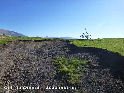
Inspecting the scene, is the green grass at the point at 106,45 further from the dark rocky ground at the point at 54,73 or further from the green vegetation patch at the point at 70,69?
the green vegetation patch at the point at 70,69

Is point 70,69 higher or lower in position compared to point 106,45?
lower

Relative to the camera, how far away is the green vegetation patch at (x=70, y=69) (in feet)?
74.6

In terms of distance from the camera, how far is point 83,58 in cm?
3222

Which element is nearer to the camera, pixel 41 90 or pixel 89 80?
pixel 41 90

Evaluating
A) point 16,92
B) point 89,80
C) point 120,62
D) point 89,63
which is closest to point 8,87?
point 16,92

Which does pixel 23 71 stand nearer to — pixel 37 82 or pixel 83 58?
pixel 37 82

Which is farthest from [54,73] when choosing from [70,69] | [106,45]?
[106,45]

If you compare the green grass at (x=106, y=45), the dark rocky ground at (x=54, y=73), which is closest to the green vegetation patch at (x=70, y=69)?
the dark rocky ground at (x=54, y=73)

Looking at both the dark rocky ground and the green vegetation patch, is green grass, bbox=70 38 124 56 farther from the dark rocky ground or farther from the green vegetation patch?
the green vegetation patch

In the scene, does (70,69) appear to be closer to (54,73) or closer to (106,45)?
(54,73)

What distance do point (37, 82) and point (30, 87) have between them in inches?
56.7

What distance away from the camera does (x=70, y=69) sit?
26125 mm

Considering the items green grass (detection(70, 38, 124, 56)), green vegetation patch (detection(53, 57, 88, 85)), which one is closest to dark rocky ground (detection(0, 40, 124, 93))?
green vegetation patch (detection(53, 57, 88, 85))

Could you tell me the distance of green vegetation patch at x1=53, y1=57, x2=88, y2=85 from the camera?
74.6 ft
